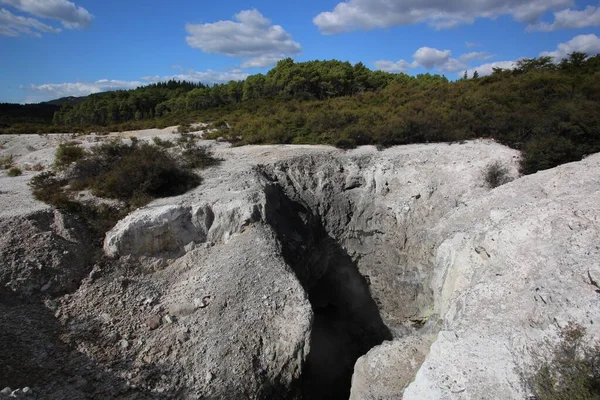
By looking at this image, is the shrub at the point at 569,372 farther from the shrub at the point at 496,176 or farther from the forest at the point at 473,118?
the forest at the point at 473,118

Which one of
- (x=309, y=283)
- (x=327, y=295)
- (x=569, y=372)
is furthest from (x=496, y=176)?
(x=569, y=372)

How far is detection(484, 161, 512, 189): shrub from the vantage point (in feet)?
46.3

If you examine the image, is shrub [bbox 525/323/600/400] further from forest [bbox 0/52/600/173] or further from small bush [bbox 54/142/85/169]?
small bush [bbox 54/142/85/169]

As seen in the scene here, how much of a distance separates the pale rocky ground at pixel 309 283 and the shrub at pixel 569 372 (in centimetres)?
23

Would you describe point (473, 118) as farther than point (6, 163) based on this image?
No

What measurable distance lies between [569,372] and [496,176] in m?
9.54

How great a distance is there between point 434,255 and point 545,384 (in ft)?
22.0

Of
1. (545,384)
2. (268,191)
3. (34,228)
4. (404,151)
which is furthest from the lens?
(404,151)

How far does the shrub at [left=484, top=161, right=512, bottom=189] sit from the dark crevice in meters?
6.48

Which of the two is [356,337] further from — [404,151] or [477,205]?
[404,151]

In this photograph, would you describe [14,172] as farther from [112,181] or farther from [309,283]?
[309,283]

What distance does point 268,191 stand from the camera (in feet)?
46.7

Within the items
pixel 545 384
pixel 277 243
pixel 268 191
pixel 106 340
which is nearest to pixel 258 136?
pixel 268 191

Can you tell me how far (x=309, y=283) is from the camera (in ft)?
50.4
